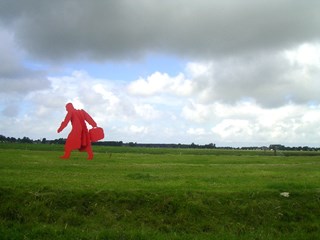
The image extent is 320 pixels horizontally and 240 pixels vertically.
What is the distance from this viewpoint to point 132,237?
1171cm

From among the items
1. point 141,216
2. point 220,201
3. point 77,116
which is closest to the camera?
point 141,216

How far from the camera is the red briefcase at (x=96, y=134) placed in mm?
31453

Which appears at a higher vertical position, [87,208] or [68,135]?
[68,135]

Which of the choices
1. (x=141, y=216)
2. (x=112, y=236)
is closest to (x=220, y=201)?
A: (x=141, y=216)

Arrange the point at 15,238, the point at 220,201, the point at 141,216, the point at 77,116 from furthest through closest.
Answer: the point at 77,116 → the point at 220,201 → the point at 141,216 → the point at 15,238

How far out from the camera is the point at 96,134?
104ft

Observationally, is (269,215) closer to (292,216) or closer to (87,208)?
(292,216)

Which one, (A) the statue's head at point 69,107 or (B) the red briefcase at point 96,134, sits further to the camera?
(B) the red briefcase at point 96,134

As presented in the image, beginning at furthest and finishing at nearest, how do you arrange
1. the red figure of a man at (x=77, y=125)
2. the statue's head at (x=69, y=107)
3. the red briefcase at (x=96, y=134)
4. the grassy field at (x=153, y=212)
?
the red briefcase at (x=96, y=134) < the statue's head at (x=69, y=107) < the red figure of a man at (x=77, y=125) < the grassy field at (x=153, y=212)

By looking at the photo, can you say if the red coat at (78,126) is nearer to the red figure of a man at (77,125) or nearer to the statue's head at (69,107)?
the red figure of a man at (77,125)

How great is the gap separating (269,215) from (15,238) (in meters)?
8.57

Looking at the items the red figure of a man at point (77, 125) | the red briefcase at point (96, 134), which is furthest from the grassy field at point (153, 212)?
the red briefcase at point (96, 134)

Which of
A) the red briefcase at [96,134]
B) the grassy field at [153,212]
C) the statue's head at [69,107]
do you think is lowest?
the grassy field at [153,212]

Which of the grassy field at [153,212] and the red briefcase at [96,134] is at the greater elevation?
the red briefcase at [96,134]
